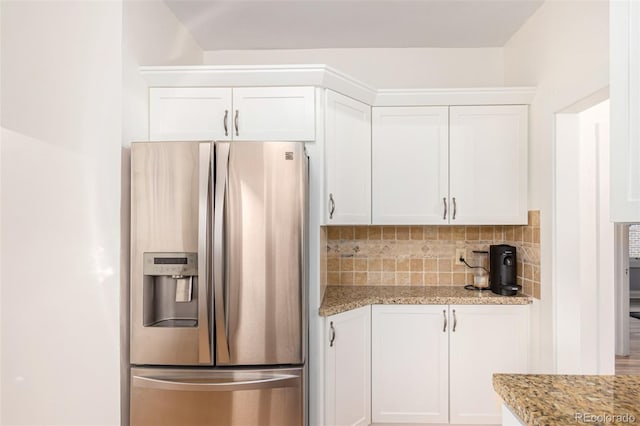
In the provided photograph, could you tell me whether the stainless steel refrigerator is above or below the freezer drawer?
above

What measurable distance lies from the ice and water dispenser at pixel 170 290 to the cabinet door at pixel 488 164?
1787mm

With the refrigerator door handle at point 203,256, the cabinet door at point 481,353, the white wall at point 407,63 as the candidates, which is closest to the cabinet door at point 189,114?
the refrigerator door handle at point 203,256

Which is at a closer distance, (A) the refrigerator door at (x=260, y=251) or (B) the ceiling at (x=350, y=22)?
(A) the refrigerator door at (x=260, y=251)

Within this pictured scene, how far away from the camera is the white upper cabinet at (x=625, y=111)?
1014 millimetres

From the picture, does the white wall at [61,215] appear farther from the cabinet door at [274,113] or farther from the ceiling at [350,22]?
the ceiling at [350,22]

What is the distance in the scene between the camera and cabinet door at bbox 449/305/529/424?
2809mm

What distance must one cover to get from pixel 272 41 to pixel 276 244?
187cm

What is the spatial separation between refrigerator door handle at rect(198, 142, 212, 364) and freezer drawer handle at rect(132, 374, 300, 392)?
0.39 feet

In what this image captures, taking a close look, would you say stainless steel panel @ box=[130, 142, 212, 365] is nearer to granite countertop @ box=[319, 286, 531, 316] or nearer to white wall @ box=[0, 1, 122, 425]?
white wall @ box=[0, 1, 122, 425]

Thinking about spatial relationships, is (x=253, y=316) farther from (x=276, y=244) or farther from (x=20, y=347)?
(x=20, y=347)

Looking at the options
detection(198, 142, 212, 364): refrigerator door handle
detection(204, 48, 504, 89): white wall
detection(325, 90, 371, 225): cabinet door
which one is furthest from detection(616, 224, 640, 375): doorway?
detection(198, 142, 212, 364): refrigerator door handle

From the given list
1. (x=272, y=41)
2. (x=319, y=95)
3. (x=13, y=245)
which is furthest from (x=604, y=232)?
(x=13, y=245)

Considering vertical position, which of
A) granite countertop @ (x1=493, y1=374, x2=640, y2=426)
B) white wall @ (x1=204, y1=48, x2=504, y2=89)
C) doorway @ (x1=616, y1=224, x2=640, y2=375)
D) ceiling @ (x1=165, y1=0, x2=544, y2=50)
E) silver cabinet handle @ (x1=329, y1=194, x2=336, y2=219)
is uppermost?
ceiling @ (x1=165, y1=0, x2=544, y2=50)

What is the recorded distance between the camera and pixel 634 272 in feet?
26.1
